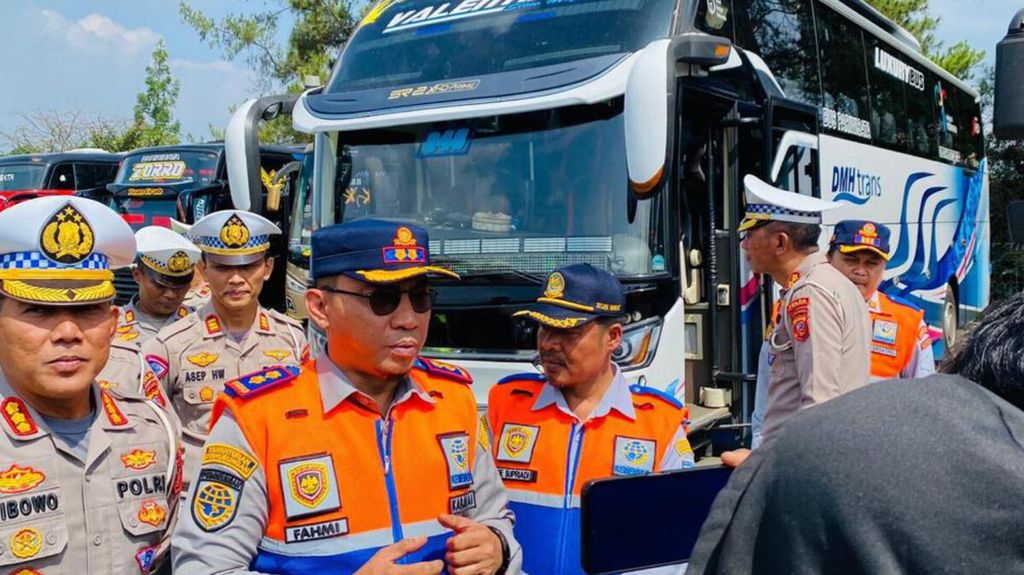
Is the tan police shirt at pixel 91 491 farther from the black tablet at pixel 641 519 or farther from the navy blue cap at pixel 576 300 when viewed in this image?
the black tablet at pixel 641 519

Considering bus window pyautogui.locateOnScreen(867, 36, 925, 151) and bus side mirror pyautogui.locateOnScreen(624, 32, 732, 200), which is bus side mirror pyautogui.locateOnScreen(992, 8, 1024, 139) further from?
bus window pyautogui.locateOnScreen(867, 36, 925, 151)

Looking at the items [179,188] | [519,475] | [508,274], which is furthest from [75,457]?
[179,188]

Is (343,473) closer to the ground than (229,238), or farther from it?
closer to the ground

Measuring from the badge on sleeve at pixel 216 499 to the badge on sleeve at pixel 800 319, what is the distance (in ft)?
7.68

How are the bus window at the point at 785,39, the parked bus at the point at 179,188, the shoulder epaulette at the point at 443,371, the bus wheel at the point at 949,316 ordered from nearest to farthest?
the shoulder epaulette at the point at 443,371
the bus window at the point at 785,39
the bus wheel at the point at 949,316
the parked bus at the point at 179,188

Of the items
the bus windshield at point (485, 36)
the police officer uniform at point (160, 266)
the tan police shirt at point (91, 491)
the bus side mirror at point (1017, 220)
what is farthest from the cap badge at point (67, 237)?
the bus windshield at point (485, 36)

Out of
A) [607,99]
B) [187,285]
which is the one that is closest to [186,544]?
[187,285]

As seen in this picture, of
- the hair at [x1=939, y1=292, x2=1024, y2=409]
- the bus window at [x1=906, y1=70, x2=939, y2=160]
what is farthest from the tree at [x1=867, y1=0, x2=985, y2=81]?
the hair at [x1=939, y1=292, x2=1024, y2=409]

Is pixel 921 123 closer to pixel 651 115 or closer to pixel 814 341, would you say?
pixel 651 115

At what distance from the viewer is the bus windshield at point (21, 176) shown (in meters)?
15.5

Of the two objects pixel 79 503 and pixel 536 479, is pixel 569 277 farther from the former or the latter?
pixel 79 503

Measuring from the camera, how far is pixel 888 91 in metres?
9.48

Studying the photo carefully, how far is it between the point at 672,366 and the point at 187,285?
2751 millimetres

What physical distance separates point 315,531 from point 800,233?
270cm
